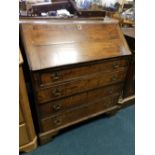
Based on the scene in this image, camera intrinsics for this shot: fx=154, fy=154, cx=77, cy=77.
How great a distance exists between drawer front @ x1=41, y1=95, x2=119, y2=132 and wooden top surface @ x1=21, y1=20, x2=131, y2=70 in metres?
0.54

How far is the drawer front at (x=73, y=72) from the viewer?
1.14m

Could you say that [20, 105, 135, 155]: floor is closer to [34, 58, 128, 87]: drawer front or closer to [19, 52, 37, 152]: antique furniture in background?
[19, 52, 37, 152]: antique furniture in background

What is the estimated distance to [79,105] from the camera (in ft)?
4.99

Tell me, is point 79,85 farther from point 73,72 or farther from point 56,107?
point 56,107

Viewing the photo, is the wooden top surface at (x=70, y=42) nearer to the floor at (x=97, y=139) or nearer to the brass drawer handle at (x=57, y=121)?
the brass drawer handle at (x=57, y=121)

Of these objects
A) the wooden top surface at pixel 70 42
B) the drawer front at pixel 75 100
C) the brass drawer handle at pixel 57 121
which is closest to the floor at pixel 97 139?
the brass drawer handle at pixel 57 121

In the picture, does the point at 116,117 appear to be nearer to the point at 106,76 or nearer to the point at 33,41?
the point at 106,76

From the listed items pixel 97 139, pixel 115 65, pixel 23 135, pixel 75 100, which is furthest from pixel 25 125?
pixel 115 65

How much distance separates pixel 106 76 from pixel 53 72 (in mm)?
574

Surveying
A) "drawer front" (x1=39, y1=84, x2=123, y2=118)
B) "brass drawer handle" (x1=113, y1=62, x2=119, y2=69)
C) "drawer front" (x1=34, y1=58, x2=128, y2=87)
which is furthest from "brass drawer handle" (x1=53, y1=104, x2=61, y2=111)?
"brass drawer handle" (x1=113, y1=62, x2=119, y2=69)

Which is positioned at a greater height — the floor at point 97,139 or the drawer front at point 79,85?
the drawer front at point 79,85

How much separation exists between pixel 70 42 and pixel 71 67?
0.22m

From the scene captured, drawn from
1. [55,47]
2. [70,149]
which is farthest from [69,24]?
[70,149]

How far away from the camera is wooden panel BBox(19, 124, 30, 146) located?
127cm
